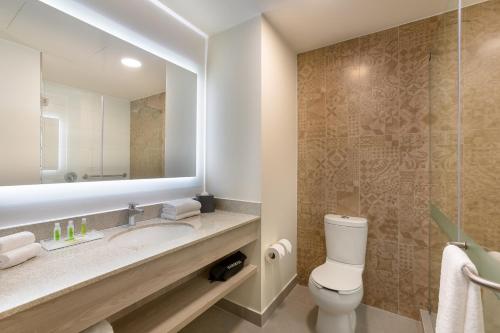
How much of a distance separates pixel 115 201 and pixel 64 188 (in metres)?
0.29

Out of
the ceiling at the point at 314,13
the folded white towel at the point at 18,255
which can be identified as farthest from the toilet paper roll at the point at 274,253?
the ceiling at the point at 314,13

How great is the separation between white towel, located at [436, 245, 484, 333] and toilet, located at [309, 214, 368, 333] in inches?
29.8

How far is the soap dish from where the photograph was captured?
1.09m

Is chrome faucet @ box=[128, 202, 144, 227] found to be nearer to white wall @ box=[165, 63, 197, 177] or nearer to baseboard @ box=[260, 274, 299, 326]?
white wall @ box=[165, 63, 197, 177]

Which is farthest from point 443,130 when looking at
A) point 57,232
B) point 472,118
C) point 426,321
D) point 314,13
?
point 57,232

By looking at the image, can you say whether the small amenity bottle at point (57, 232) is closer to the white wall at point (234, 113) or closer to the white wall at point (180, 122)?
the white wall at point (180, 122)

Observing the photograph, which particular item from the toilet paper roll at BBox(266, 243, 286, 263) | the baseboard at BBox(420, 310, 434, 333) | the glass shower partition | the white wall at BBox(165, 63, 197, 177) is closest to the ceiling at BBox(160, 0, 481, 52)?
the glass shower partition

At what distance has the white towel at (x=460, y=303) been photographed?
711 mm

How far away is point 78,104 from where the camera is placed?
4.49ft

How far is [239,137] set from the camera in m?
1.86

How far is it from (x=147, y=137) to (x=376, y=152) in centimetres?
189

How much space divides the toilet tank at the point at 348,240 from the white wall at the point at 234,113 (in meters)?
0.75

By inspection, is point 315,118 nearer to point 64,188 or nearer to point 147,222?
point 147,222

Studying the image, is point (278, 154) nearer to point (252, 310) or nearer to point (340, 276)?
point (340, 276)
